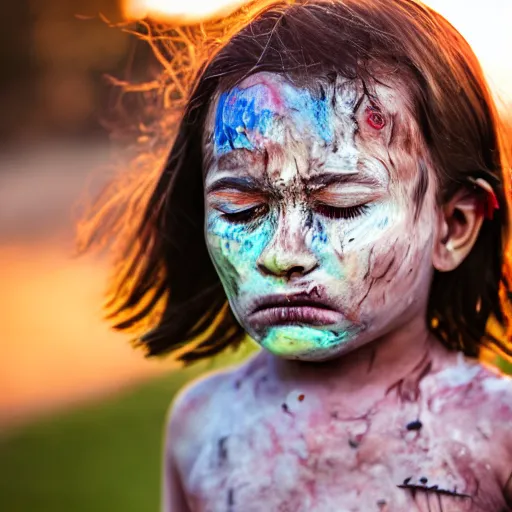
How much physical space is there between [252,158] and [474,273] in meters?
0.60

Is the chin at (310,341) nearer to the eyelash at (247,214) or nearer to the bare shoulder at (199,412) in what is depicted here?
the eyelash at (247,214)

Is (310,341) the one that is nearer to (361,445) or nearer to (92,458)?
(361,445)

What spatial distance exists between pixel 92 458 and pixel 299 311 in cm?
307

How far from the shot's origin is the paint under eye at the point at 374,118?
6.45 ft

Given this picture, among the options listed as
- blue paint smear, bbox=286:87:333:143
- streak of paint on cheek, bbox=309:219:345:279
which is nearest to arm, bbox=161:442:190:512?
streak of paint on cheek, bbox=309:219:345:279

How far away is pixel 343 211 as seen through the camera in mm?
1961

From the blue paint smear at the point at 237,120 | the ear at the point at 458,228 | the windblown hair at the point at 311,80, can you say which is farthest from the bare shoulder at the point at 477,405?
the blue paint smear at the point at 237,120

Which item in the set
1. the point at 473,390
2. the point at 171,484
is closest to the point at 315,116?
the point at 473,390

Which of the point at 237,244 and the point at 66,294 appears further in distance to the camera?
the point at 66,294

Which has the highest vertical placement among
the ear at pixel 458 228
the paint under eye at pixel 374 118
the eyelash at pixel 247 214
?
the paint under eye at pixel 374 118

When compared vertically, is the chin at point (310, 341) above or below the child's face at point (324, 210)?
below

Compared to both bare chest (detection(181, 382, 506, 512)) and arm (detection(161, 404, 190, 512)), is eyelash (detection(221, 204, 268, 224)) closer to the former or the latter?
bare chest (detection(181, 382, 506, 512))

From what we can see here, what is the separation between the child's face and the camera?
1.95 meters

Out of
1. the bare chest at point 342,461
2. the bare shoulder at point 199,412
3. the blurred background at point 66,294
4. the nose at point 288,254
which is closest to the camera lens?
the nose at point 288,254
